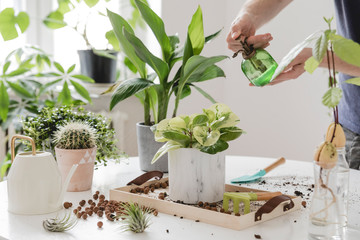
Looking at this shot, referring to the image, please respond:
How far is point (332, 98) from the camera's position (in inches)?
29.1

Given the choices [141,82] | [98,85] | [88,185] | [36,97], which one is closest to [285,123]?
[98,85]

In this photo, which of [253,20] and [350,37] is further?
[350,37]

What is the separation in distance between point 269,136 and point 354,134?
1.30 meters

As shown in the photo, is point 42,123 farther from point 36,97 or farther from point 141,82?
point 36,97

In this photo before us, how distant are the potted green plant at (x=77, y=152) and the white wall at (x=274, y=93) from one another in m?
1.63

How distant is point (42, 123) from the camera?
1432mm

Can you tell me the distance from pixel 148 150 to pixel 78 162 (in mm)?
307

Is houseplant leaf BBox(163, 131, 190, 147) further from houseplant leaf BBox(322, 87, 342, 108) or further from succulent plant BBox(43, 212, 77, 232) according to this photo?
houseplant leaf BBox(322, 87, 342, 108)

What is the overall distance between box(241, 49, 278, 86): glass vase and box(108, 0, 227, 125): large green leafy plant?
5.6 inches

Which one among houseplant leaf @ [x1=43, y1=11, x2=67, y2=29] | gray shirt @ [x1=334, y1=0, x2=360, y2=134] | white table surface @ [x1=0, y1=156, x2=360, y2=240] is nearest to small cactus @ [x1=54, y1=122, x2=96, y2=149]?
white table surface @ [x1=0, y1=156, x2=360, y2=240]

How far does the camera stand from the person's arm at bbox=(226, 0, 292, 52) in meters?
1.24

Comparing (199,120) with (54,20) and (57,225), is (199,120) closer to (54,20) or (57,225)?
(57,225)

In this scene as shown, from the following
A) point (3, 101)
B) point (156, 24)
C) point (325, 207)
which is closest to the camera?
point (325, 207)

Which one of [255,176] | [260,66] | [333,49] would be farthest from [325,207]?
[255,176]
